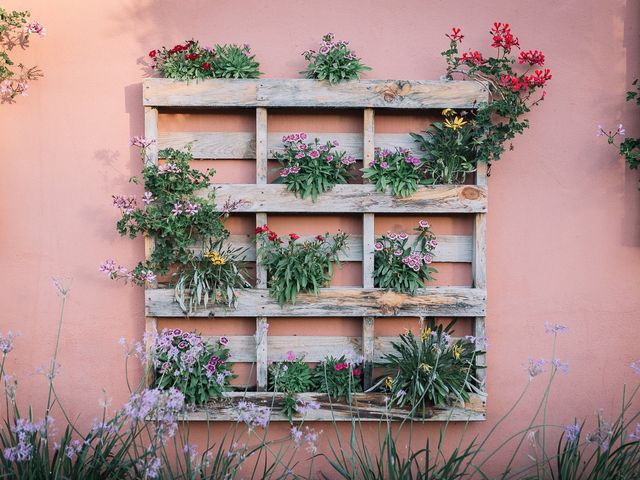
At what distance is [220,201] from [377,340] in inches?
43.8

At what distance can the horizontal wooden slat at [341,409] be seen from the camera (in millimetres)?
3207

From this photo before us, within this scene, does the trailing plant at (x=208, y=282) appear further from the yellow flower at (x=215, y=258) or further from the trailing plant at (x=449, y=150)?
the trailing plant at (x=449, y=150)

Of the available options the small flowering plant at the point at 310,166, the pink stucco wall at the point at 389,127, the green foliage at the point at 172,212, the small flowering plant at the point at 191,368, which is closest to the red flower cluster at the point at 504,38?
the pink stucco wall at the point at 389,127

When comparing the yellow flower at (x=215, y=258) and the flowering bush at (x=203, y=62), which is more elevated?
the flowering bush at (x=203, y=62)

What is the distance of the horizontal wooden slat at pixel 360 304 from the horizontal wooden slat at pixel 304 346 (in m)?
0.18

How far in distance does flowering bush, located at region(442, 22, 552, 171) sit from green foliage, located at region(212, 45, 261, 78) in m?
1.01

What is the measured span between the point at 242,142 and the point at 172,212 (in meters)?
0.55

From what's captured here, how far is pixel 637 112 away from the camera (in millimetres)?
3428

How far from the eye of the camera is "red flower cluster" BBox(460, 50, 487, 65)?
3256 millimetres

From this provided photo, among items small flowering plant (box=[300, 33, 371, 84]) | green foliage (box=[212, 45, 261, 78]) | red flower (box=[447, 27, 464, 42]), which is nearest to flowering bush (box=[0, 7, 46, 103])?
green foliage (box=[212, 45, 261, 78])

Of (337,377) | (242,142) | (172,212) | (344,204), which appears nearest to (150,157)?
(172,212)

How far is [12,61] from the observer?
3.35m

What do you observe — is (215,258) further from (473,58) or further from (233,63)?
(473,58)

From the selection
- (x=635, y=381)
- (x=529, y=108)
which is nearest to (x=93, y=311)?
(x=529, y=108)
